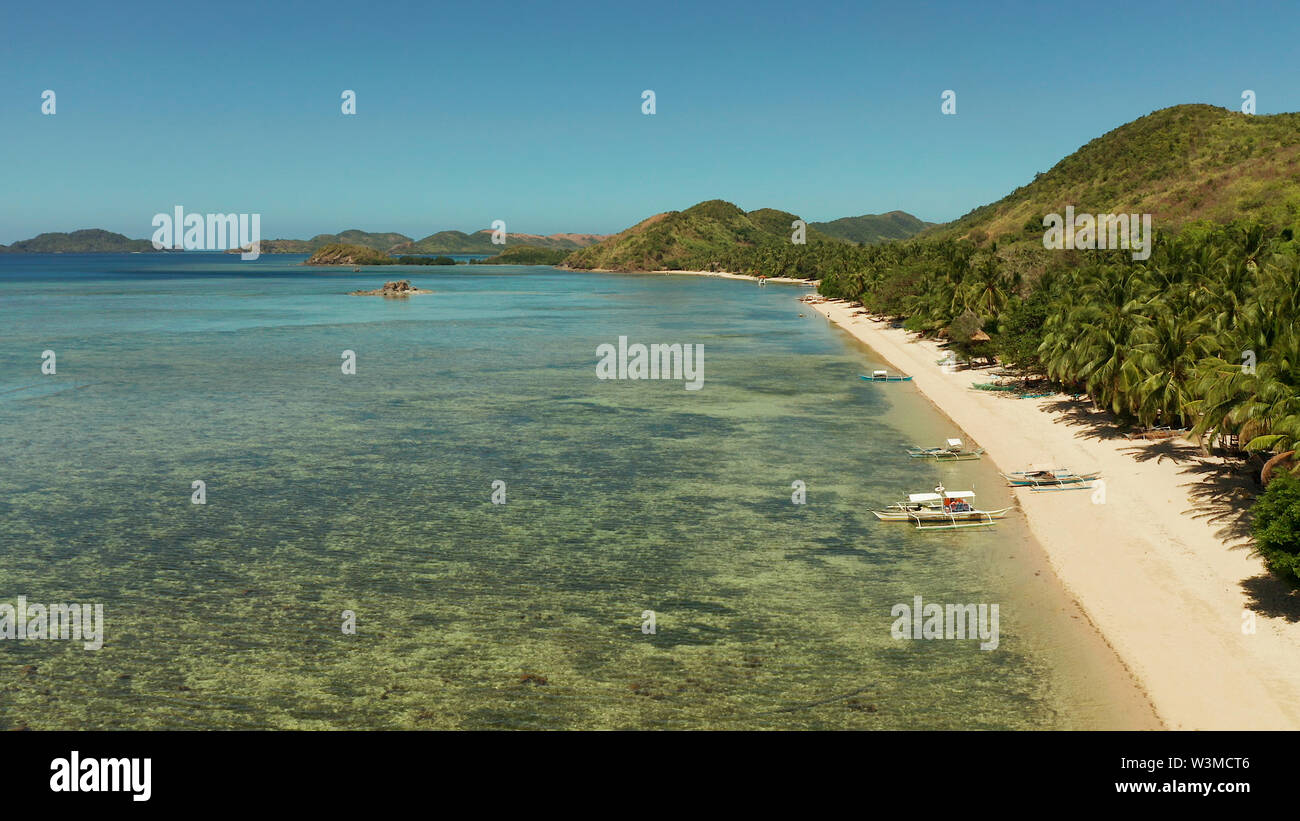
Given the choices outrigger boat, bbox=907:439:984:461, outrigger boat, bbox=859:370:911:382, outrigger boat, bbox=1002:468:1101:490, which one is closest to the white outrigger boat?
outrigger boat, bbox=1002:468:1101:490

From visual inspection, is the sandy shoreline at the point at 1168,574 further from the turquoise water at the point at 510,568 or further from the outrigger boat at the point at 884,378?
A: the outrigger boat at the point at 884,378

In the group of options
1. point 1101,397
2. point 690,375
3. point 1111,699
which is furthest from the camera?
point 690,375

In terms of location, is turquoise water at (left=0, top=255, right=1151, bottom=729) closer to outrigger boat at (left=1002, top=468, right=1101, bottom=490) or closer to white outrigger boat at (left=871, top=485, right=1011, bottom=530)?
white outrigger boat at (left=871, top=485, right=1011, bottom=530)

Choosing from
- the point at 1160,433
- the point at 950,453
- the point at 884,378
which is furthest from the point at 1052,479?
the point at 884,378
